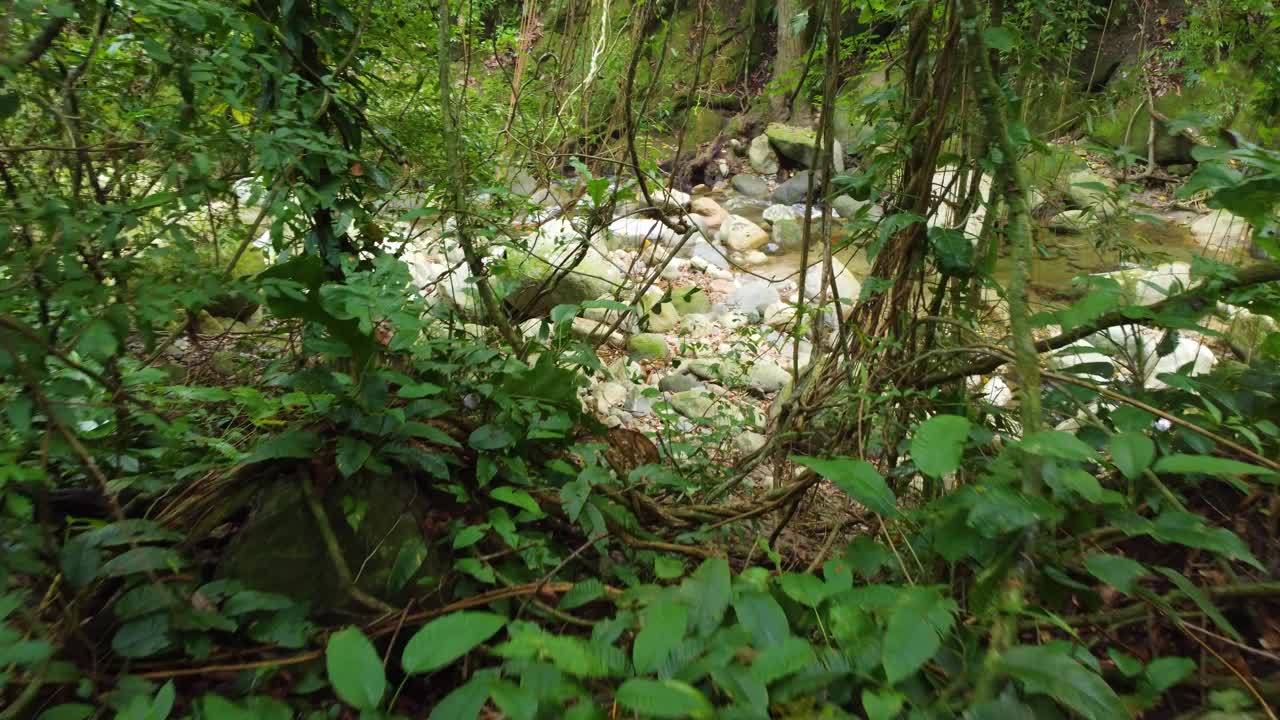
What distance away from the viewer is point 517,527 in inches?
60.6

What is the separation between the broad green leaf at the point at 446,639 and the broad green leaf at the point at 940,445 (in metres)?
0.58

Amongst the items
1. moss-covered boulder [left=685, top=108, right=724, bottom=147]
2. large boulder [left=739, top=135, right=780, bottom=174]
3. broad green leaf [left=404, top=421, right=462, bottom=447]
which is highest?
moss-covered boulder [left=685, top=108, right=724, bottom=147]

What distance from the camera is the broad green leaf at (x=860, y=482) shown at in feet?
3.14

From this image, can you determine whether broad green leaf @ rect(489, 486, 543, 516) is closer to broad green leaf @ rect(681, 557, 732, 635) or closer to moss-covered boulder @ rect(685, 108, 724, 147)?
broad green leaf @ rect(681, 557, 732, 635)

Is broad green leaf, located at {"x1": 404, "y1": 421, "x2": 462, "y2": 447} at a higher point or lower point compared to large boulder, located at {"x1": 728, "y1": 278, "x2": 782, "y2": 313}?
lower

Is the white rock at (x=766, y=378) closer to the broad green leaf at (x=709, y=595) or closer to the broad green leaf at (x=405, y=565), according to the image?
the broad green leaf at (x=405, y=565)

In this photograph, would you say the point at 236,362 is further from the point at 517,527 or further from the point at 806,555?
the point at 806,555

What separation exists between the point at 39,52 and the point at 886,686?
1.80 m

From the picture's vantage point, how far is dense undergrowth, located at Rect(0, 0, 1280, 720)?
2.89ft

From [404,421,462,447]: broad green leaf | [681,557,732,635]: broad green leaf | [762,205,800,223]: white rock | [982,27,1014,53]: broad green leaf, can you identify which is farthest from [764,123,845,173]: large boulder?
[681,557,732,635]: broad green leaf

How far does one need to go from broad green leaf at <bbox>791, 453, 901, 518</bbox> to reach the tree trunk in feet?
5.94

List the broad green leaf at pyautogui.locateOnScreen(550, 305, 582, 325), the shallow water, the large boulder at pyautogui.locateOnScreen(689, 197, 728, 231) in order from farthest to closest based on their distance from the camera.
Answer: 1. the large boulder at pyautogui.locateOnScreen(689, 197, 728, 231)
2. the shallow water
3. the broad green leaf at pyautogui.locateOnScreen(550, 305, 582, 325)

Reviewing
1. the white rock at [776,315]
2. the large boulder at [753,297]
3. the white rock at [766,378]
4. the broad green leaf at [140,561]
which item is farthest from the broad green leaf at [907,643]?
the large boulder at [753,297]

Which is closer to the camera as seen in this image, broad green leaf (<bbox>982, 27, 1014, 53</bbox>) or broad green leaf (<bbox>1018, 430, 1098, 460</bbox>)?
broad green leaf (<bbox>1018, 430, 1098, 460</bbox>)
